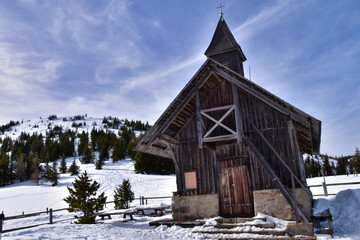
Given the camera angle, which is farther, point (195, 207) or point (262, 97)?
point (195, 207)

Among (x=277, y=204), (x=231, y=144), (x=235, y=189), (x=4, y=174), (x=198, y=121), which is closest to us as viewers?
(x=277, y=204)

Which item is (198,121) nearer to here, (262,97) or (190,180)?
(262,97)

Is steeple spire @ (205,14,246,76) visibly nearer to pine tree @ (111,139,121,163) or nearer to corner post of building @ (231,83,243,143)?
corner post of building @ (231,83,243,143)

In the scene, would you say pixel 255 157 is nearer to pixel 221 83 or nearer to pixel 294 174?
pixel 294 174

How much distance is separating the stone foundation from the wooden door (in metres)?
0.70

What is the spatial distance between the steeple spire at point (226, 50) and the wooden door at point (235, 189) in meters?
8.04

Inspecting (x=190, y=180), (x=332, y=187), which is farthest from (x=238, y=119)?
(x=332, y=187)

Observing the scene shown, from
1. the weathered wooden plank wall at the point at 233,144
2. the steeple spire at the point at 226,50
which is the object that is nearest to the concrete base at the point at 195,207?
the weathered wooden plank wall at the point at 233,144

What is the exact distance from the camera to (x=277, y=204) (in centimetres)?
1248

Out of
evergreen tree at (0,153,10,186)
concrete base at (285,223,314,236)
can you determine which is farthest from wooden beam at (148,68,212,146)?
evergreen tree at (0,153,10,186)

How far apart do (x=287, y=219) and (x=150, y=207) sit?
9507mm

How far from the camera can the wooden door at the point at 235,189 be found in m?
13.7

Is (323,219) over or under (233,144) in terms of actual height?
under

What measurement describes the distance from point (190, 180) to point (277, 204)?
4.82 metres
